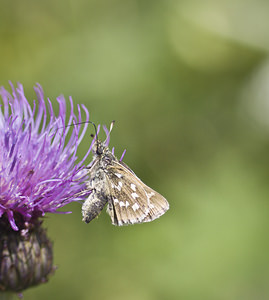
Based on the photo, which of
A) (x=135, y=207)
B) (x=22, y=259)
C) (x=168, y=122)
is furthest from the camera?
(x=168, y=122)

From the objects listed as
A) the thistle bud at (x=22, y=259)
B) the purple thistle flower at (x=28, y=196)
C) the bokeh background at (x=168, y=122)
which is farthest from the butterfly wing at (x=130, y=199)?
the bokeh background at (x=168, y=122)

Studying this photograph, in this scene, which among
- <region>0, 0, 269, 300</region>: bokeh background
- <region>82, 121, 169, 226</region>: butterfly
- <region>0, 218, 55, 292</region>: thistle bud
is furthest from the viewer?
<region>0, 0, 269, 300</region>: bokeh background

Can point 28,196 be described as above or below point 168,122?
below

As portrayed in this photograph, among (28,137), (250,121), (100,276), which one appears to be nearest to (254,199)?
(250,121)

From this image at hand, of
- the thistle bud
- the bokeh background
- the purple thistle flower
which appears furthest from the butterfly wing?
the bokeh background

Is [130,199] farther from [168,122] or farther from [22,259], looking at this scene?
[168,122]

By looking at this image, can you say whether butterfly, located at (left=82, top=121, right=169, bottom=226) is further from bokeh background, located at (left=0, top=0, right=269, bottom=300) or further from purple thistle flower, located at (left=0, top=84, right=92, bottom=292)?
bokeh background, located at (left=0, top=0, right=269, bottom=300)

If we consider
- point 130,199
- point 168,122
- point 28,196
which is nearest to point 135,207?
point 130,199
